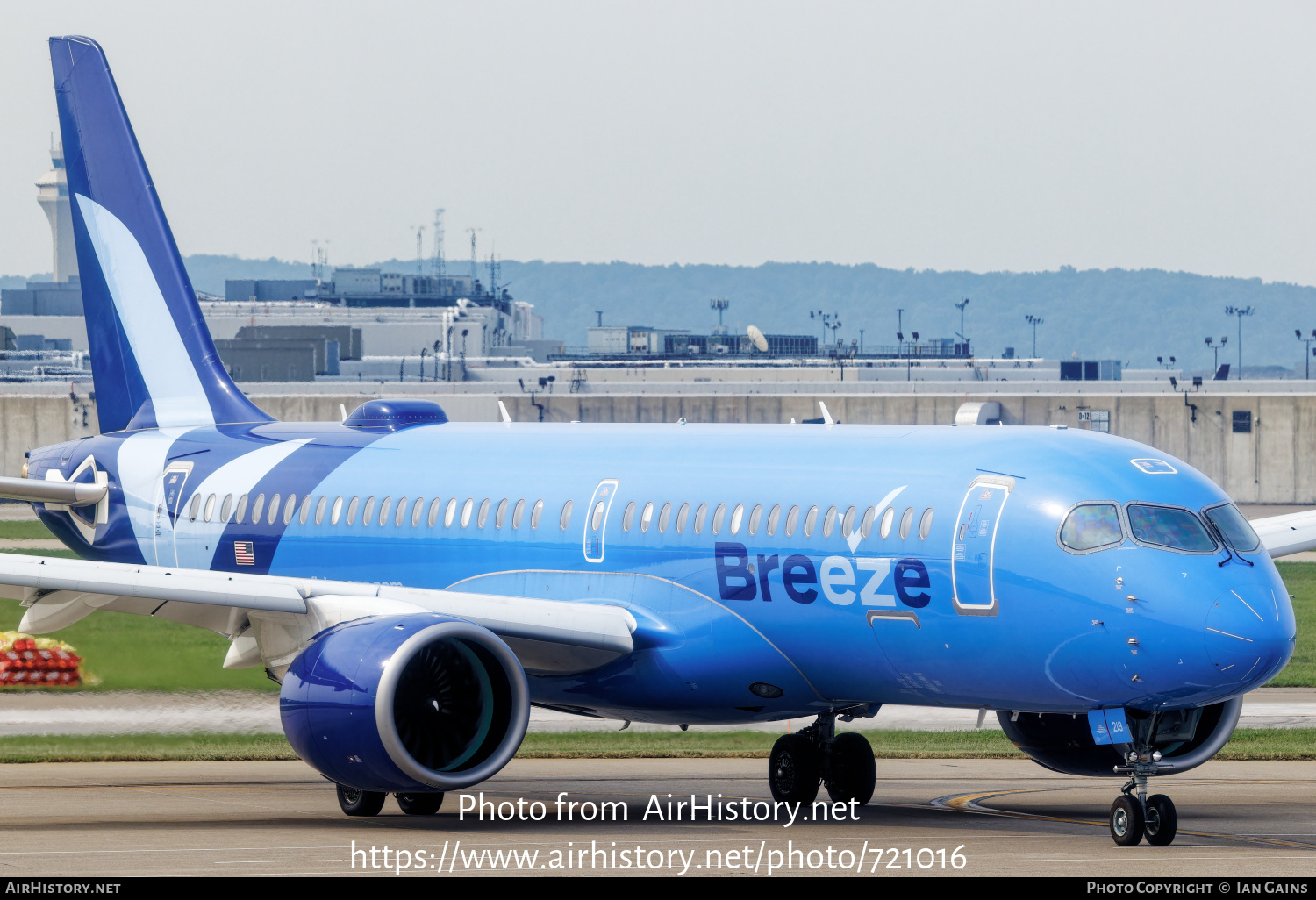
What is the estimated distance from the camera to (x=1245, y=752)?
3133 centimetres

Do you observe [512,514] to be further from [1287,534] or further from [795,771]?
[1287,534]

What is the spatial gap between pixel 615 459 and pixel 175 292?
10819mm

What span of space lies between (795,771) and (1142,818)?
19.5ft

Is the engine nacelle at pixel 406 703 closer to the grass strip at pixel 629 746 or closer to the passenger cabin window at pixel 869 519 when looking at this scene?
the passenger cabin window at pixel 869 519

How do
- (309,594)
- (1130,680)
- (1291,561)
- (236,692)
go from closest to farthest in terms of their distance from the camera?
(1130,680) → (309,594) → (236,692) → (1291,561)

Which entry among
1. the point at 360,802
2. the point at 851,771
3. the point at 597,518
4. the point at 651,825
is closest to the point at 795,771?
the point at 851,771

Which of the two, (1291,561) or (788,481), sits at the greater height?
(788,481)

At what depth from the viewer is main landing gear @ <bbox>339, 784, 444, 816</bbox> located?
76.4ft

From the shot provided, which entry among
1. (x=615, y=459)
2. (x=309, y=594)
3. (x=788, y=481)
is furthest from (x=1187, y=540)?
(x=309, y=594)

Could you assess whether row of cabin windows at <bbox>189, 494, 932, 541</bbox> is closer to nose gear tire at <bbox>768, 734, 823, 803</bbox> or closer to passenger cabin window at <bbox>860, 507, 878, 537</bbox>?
passenger cabin window at <bbox>860, 507, 878, 537</bbox>

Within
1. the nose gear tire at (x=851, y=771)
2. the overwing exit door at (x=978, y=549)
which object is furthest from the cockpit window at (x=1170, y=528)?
the nose gear tire at (x=851, y=771)

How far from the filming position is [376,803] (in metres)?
23.3

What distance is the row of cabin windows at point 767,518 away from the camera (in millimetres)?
21047
